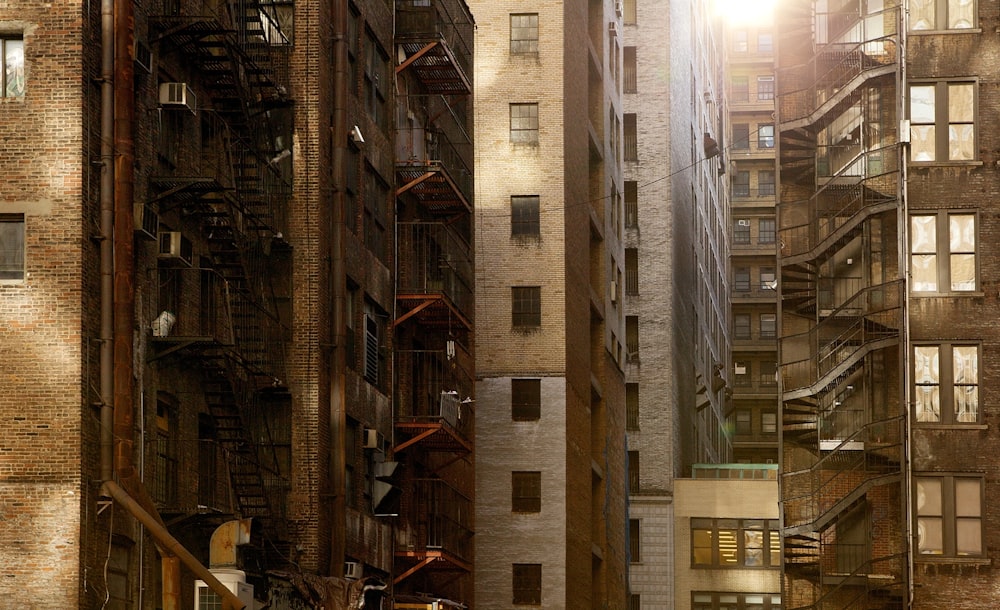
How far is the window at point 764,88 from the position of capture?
150500 millimetres

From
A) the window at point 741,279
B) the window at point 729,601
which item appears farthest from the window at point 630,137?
the window at point 741,279

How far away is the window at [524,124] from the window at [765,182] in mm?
78259

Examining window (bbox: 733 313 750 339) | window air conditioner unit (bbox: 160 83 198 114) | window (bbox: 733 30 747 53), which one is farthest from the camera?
window (bbox: 733 30 747 53)

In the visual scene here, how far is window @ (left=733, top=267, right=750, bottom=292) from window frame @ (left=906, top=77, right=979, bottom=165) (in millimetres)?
88773

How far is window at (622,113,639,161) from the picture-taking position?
310 feet

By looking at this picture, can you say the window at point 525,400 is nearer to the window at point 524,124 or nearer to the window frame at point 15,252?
the window at point 524,124

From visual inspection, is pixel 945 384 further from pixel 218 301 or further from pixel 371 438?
pixel 218 301

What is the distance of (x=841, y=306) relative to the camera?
54.4 metres

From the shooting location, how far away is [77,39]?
27.6 metres

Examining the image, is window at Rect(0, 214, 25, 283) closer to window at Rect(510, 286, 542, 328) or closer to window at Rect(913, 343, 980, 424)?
window at Rect(913, 343, 980, 424)

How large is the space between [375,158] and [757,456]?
95.6 m

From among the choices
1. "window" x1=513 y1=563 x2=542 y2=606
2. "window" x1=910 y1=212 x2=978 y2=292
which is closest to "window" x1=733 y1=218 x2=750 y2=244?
"window" x1=513 y1=563 x2=542 y2=606

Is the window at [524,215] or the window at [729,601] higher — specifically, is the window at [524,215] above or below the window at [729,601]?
above

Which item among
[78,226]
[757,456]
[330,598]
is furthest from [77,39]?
[757,456]
